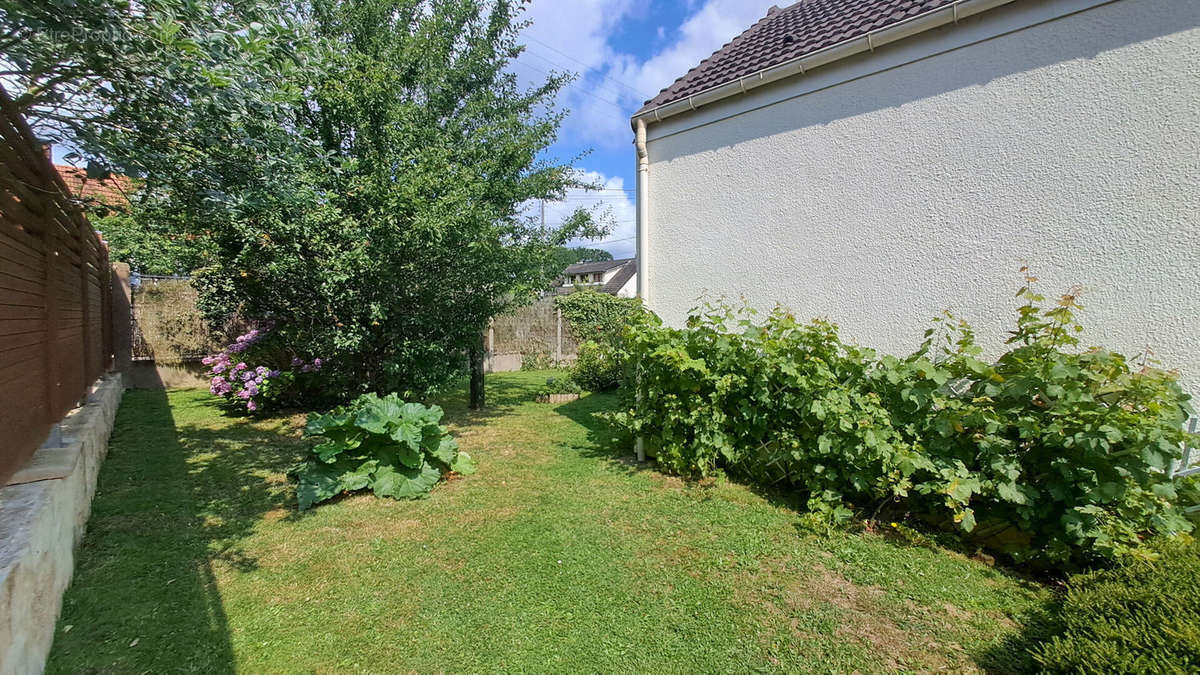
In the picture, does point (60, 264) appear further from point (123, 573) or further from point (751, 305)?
point (751, 305)

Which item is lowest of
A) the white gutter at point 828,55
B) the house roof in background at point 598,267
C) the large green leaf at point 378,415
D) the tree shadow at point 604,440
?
the tree shadow at point 604,440

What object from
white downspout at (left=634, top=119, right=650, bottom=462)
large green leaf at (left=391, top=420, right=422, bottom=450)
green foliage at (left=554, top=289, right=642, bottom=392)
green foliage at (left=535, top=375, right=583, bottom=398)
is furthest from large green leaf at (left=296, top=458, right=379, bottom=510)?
green foliage at (left=554, top=289, right=642, bottom=392)

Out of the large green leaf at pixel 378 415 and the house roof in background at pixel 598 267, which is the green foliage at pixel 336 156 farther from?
the house roof in background at pixel 598 267

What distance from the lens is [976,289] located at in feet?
12.7

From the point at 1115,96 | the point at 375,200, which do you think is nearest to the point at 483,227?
the point at 375,200

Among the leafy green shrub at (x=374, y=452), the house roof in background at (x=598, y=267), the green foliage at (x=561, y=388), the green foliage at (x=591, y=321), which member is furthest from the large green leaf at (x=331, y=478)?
the house roof in background at (x=598, y=267)

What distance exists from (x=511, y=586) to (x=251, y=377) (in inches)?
233

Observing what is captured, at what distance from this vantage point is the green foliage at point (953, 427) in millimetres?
2793

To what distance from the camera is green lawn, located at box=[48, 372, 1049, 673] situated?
238 centimetres

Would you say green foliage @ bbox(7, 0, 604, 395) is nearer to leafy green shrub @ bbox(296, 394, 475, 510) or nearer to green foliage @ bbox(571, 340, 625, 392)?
leafy green shrub @ bbox(296, 394, 475, 510)

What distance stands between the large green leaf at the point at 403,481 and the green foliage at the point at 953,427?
1.99 meters

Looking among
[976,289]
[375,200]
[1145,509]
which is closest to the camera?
[1145,509]

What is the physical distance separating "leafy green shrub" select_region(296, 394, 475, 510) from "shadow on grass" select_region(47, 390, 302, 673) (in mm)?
357

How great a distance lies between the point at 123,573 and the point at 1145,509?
234 inches
